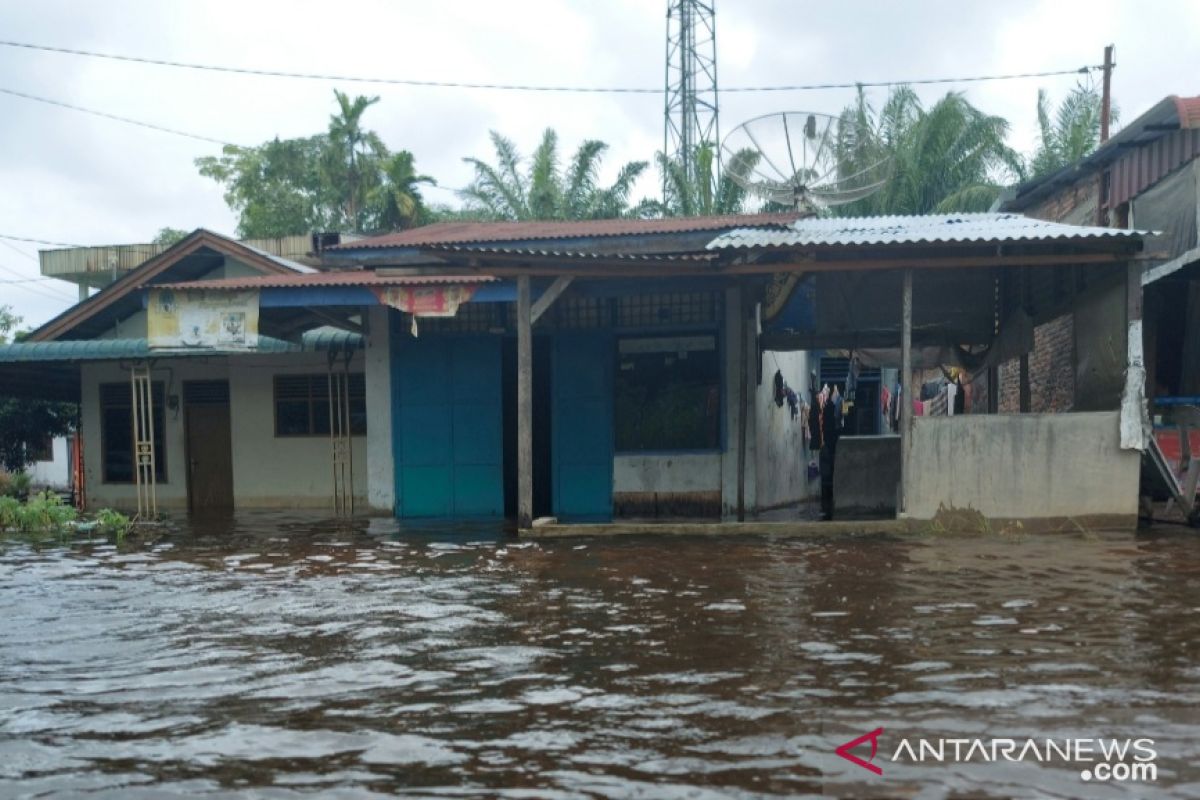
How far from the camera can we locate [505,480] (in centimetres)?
1464

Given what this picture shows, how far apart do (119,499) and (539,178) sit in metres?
14.0

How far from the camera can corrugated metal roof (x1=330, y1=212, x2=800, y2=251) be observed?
14055mm

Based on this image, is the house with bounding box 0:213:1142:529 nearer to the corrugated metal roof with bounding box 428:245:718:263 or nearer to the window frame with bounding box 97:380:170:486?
the corrugated metal roof with bounding box 428:245:718:263

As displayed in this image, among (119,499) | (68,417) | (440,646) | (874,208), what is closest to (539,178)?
(874,208)

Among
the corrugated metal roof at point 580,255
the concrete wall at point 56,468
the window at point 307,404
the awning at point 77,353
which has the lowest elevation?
the concrete wall at point 56,468

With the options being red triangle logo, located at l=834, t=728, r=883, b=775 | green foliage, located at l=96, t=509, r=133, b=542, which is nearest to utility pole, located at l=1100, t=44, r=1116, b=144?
green foliage, located at l=96, t=509, r=133, b=542

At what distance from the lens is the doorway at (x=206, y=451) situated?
17.6m

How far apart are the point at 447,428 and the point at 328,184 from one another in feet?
68.5

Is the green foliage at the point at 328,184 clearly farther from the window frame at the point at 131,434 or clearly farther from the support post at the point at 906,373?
the support post at the point at 906,373

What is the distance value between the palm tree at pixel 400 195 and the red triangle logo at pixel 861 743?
28460mm

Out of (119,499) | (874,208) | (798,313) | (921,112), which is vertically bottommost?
(119,499)

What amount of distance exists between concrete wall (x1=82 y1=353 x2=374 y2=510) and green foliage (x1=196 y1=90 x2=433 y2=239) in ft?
47.6

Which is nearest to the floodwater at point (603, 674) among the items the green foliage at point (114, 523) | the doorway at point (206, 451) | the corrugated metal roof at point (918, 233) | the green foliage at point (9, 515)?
the corrugated metal roof at point (918, 233)

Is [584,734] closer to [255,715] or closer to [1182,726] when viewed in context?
[255,715]
